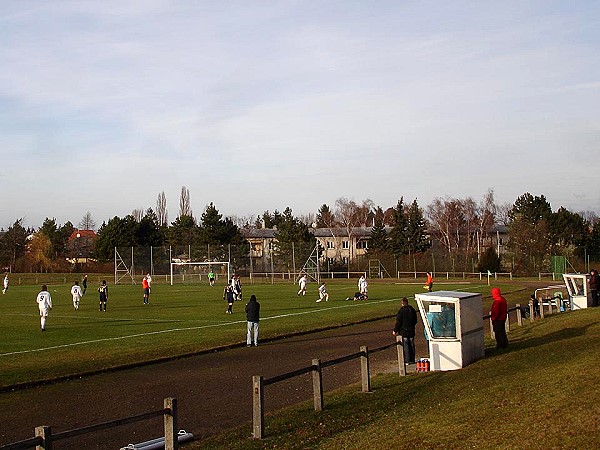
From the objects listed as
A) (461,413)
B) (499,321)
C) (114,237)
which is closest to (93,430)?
(461,413)

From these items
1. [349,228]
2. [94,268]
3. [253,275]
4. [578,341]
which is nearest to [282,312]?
[578,341]

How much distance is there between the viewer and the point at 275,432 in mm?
11344

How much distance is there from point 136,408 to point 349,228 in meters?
110

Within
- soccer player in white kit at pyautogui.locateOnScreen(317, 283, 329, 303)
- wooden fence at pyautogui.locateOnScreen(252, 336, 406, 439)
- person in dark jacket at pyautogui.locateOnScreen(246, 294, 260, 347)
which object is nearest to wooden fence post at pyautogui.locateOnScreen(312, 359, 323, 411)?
wooden fence at pyautogui.locateOnScreen(252, 336, 406, 439)

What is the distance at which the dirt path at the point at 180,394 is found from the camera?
1236 cm

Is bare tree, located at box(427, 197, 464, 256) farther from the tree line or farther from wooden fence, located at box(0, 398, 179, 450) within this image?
wooden fence, located at box(0, 398, 179, 450)

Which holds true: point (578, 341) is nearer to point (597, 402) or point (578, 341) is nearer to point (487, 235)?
point (597, 402)

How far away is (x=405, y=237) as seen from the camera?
10506 cm

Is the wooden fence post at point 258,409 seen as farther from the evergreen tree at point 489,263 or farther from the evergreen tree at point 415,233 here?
the evergreen tree at point 415,233

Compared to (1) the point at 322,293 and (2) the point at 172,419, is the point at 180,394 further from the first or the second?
(1) the point at 322,293

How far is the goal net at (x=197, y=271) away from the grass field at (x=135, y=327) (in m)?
28.6

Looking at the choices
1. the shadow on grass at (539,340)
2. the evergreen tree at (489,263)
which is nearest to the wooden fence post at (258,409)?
the shadow on grass at (539,340)

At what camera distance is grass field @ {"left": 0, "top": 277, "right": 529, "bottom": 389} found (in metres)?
20.5

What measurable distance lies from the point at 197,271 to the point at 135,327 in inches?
1952
